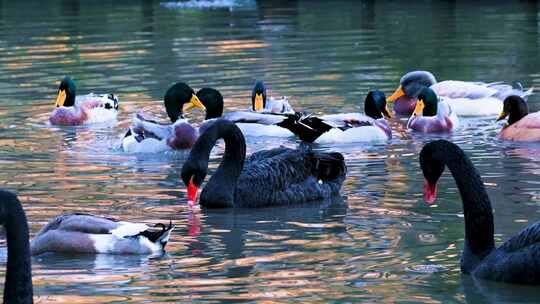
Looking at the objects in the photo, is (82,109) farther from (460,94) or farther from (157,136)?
(460,94)

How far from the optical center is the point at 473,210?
898 centimetres

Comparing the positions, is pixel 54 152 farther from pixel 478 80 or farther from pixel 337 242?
pixel 478 80

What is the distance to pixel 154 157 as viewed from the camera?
14703mm

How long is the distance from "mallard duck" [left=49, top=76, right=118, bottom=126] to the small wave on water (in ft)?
55.6

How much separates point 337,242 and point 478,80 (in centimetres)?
1000

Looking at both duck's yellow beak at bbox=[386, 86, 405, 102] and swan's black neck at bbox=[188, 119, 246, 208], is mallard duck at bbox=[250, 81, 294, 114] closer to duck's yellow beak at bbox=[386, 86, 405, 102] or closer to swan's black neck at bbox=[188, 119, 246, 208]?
duck's yellow beak at bbox=[386, 86, 405, 102]

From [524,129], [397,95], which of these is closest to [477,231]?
[524,129]

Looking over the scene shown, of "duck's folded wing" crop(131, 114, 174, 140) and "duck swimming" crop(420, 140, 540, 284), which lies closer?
"duck swimming" crop(420, 140, 540, 284)

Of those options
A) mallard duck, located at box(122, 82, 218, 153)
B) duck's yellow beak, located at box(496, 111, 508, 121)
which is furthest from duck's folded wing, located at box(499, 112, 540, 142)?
mallard duck, located at box(122, 82, 218, 153)

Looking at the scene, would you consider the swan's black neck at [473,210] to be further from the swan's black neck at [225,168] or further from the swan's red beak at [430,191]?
the swan's black neck at [225,168]

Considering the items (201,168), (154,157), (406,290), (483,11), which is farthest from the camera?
(483,11)

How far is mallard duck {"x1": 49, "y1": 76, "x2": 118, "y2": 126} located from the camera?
668 inches

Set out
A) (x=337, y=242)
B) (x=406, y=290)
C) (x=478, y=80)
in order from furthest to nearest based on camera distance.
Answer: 1. (x=478, y=80)
2. (x=337, y=242)
3. (x=406, y=290)

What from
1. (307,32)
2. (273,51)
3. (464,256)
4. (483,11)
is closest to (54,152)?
(464,256)
